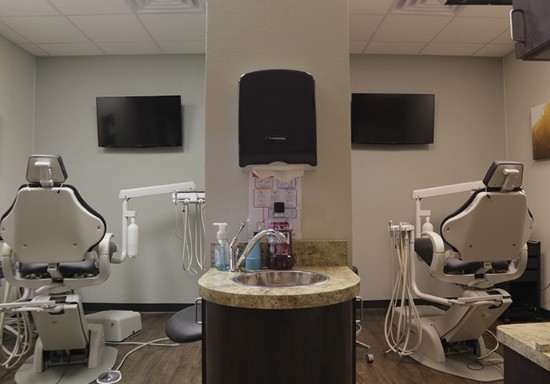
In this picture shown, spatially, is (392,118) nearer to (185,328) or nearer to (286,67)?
(286,67)

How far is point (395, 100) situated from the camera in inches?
145

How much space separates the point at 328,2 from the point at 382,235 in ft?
8.48

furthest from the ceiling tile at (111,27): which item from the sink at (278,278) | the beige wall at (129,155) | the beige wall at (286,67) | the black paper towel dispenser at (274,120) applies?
the sink at (278,278)

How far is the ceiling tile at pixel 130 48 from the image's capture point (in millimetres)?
3428

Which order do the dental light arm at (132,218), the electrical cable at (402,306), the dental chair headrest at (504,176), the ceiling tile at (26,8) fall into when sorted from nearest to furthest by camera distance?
the dental chair headrest at (504,176) → the electrical cable at (402,306) → the ceiling tile at (26,8) → the dental light arm at (132,218)

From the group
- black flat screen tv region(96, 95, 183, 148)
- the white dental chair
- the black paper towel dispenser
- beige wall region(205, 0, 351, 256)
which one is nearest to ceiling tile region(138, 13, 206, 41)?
black flat screen tv region(96, 95, 183, 148)

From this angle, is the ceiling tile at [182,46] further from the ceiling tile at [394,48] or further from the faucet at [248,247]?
the faucet at [248,247]

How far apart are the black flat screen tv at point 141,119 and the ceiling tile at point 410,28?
206cm

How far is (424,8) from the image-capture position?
288 centimetres

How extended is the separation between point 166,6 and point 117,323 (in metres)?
2.57

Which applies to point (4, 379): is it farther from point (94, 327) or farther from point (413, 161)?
point (413, 161)

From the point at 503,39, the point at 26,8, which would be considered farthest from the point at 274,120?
the point at 503,39

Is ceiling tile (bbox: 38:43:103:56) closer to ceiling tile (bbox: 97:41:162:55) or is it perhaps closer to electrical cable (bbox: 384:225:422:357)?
ceiling tile (bbox: 97:41:162:55)

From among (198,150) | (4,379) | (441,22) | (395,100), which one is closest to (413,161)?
(395,100)
